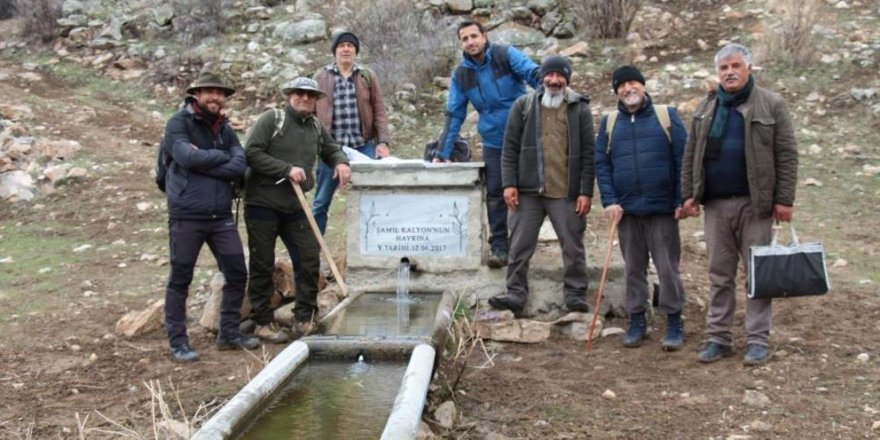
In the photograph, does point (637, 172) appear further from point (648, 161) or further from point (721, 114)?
point (721, 114)

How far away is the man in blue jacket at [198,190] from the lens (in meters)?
5.57

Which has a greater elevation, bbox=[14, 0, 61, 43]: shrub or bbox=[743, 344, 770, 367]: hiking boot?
bbox=[14, 0, 61, 43]: shrub

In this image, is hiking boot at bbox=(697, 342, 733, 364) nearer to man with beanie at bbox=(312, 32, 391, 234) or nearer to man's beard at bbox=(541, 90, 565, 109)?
man's beard at bbox=(541, 90, 565, 109)

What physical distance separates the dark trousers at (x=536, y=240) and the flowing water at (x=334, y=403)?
5.51 ft

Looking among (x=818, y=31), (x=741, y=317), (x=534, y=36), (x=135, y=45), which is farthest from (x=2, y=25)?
(x=741, y=317)

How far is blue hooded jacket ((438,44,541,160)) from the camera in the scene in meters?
6.41

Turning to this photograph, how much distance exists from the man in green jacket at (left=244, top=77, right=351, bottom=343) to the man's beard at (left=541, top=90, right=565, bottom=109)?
5.06ft

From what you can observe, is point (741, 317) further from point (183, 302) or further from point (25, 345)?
point (25, 345)

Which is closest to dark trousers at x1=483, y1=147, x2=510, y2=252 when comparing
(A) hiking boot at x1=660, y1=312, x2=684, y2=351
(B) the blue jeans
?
(B) the blue jeans

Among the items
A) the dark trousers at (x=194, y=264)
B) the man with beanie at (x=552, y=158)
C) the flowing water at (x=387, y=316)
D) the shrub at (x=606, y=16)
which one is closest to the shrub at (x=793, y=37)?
the shrub at (x=606, y=16)

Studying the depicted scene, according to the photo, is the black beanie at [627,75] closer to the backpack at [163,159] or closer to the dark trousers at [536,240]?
the dark trousers at [536,240]

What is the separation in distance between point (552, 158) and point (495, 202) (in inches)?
31.8

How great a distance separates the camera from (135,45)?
52.4 ft

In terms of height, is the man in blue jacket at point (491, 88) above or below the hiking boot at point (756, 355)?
above
